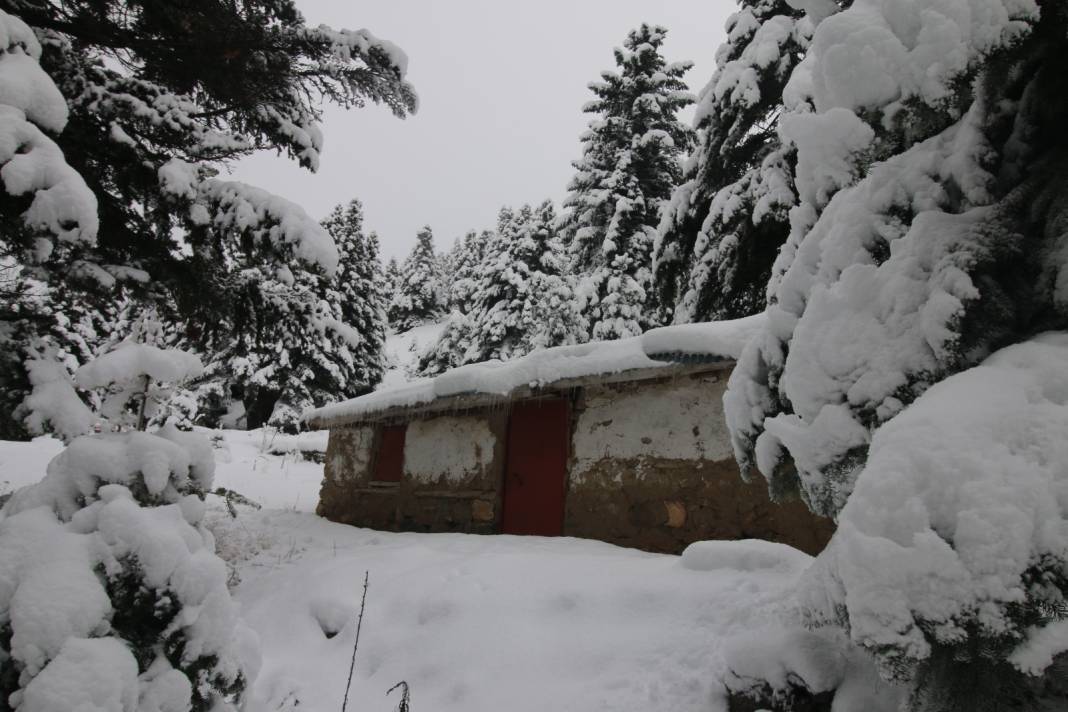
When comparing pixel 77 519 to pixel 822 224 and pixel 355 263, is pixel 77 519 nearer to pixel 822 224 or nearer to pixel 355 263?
pixel 822 224

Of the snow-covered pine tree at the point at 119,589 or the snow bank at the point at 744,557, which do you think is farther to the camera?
the snow bank at the point at 744,557

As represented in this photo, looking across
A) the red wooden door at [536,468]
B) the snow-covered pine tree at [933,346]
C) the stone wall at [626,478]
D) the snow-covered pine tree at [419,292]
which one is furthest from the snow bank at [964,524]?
the snow-covered pine tree at [419,292]

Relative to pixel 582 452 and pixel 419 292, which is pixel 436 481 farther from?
pixel 419 292

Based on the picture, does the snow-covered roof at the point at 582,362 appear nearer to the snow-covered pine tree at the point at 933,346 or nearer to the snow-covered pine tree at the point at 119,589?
the snow-covered pine tree at the point at 933,346

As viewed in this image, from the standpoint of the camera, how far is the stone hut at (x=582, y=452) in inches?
201

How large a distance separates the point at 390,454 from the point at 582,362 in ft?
13.2

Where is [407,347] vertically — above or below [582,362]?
above

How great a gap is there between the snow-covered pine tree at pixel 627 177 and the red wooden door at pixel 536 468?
29.4ft

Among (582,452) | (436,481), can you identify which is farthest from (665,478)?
(436,481)

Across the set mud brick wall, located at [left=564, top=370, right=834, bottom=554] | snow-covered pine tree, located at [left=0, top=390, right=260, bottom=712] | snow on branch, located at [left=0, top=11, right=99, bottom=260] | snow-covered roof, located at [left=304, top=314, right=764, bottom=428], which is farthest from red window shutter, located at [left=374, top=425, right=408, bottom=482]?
snow-covered pine tree, located at [left=0, top=390, right=260, bottom=712]

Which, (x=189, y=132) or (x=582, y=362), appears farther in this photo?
(x=582, y=362)

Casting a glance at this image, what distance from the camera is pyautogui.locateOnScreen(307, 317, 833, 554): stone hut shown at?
5113 millimetres

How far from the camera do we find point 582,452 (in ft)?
21.0

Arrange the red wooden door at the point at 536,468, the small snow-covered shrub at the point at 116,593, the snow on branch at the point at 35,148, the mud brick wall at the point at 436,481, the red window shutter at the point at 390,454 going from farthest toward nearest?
the red window shutter at the point at 390,454 → the mud brick wall at the point at 436,481 → the red wooden door at the point at 536,468 → the snow on branch at the point at 35,148 → the small snow-covered shrub at the point at 116,593
